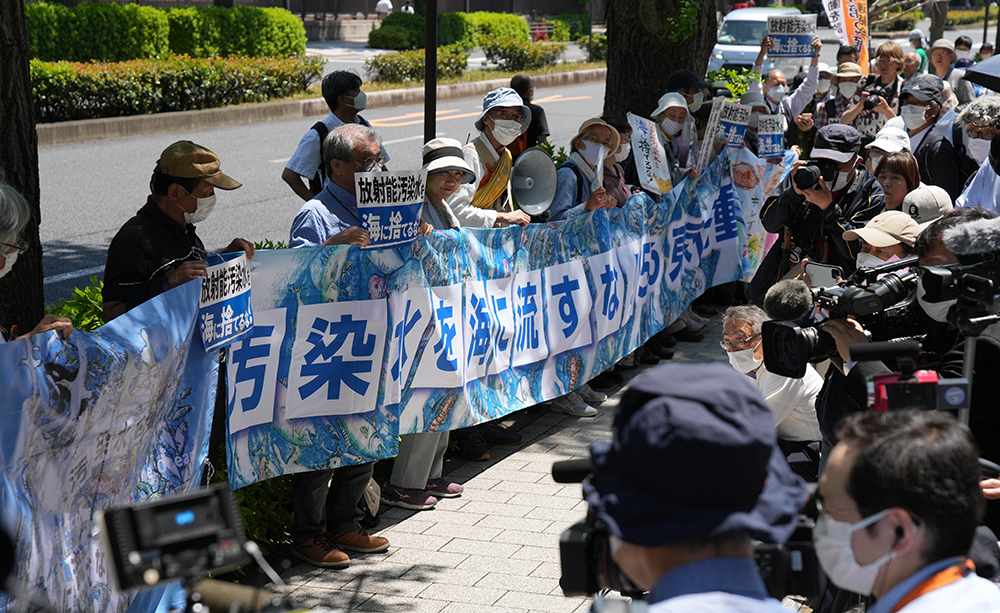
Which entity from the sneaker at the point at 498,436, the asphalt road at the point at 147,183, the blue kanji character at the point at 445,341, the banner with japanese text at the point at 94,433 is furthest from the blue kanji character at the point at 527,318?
the asphalt road at the point at 147,183

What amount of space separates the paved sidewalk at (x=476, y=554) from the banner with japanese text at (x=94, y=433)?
988mm

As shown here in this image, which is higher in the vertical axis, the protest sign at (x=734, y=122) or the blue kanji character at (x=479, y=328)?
the protest sign at (x=734, y=122)

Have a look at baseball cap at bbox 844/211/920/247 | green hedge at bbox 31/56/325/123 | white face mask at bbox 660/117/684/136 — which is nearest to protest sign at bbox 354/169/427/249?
baseball cap at bbox 844/211/920/247

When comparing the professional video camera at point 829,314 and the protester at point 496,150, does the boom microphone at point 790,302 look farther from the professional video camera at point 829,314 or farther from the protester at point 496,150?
the protester at point 496,150

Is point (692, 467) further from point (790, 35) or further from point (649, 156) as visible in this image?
point (790, 35)

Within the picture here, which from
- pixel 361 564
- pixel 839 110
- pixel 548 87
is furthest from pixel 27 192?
pixel 548 87

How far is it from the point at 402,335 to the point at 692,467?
144 inches

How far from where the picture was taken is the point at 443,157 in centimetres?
563

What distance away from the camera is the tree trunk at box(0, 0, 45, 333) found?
4.50 m

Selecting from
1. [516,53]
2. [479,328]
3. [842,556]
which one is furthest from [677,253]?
[516,53]

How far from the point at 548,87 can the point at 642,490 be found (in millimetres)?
25922

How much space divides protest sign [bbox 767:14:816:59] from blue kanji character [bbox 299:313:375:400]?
1041cm

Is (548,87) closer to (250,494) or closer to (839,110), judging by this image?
(839,110)

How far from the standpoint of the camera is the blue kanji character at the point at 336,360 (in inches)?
188
